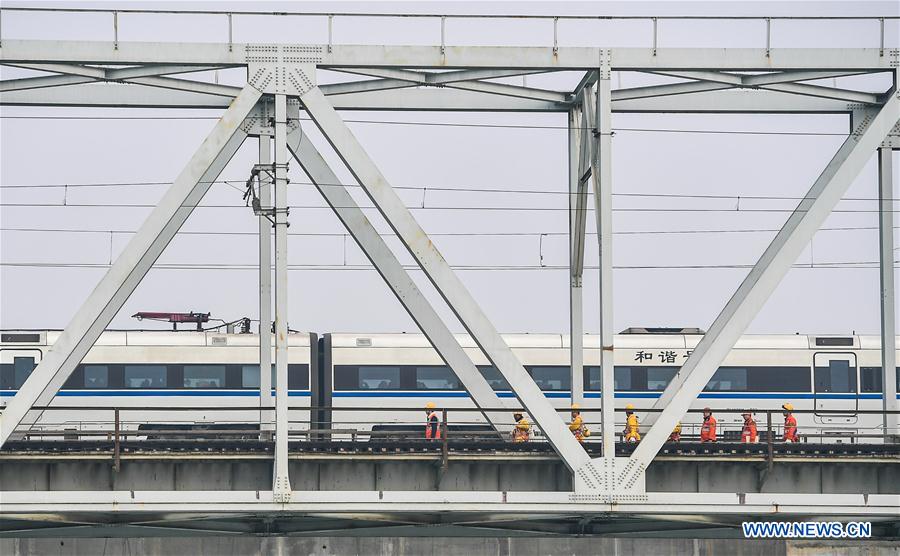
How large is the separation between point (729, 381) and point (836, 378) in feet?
9.58

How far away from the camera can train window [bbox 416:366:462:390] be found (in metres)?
35.8

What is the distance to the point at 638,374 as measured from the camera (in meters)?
36.5

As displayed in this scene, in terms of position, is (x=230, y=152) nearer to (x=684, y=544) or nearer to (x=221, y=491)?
(x=221, y=491)

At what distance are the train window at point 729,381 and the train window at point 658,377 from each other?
45.6 inches

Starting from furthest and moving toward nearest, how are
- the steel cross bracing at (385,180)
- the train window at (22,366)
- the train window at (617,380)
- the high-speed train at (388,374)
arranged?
the train window at (617,380)
the high-speed train at (388,374)
the train window at (22,366)
the steel cross bracing at (385,180)

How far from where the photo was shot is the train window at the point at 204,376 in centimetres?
3575

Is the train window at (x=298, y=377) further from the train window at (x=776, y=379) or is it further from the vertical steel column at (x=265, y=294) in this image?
the train window at (x=776, y=379)

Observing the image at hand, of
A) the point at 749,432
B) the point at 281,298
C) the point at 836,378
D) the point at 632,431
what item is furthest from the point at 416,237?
the point at 836,378

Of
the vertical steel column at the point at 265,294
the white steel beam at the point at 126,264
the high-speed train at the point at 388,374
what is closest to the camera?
the white steel beam at the point at 126,264

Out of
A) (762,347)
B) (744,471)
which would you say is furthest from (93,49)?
(762,347)

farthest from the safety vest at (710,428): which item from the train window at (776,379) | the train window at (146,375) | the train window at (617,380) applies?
the train window at (146,375)

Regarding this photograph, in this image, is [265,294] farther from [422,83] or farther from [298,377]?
[298,377]

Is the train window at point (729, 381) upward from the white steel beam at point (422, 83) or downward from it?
downward

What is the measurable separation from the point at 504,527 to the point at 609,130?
6.45m
